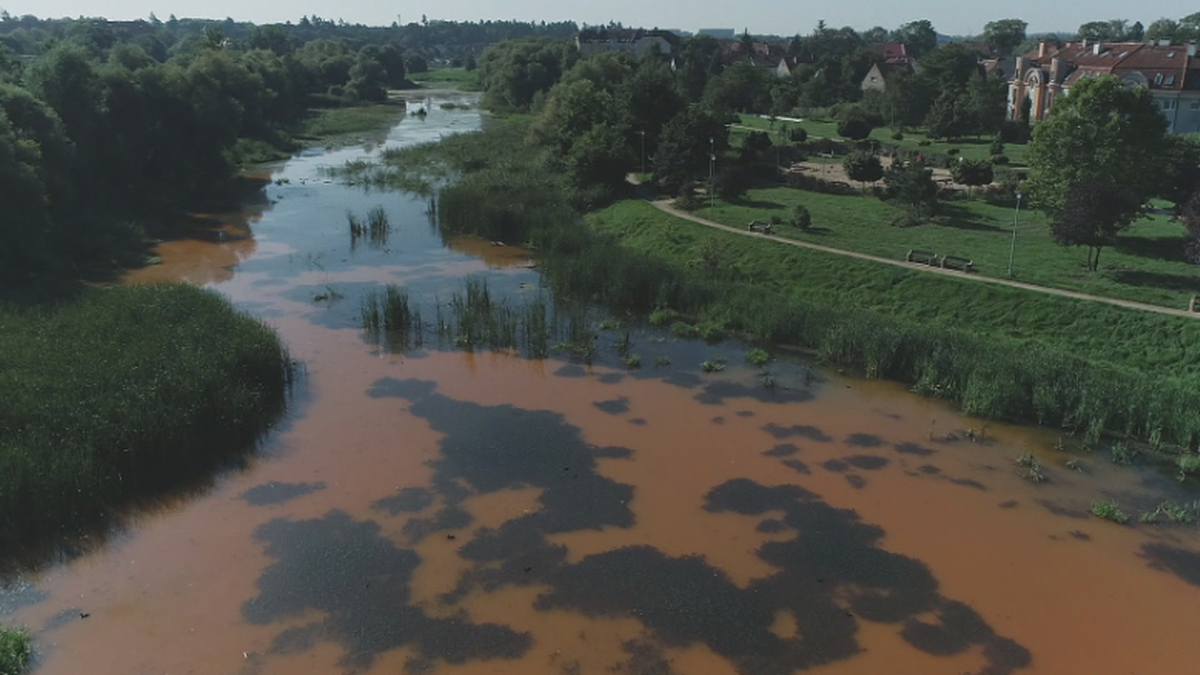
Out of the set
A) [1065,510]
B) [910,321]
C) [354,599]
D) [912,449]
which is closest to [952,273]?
[910,321]

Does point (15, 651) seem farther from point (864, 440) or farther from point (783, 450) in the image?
point (864, 440)

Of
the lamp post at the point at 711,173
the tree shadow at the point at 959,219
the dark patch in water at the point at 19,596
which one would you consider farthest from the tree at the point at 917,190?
the dark patch in water at the point at 19,596

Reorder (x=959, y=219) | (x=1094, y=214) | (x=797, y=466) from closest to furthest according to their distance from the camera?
(x=797, y=466) → (x=1094, y=214) → (x=959, y=219)

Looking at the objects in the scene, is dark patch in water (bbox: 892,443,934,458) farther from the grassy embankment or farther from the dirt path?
the dirt path

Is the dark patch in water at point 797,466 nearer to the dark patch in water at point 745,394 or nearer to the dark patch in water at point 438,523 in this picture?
the dark patch in water at point 745,394

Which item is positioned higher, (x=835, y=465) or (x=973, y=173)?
(x=973, y=173)

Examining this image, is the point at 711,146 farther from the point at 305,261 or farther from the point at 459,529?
the point at 459,529
